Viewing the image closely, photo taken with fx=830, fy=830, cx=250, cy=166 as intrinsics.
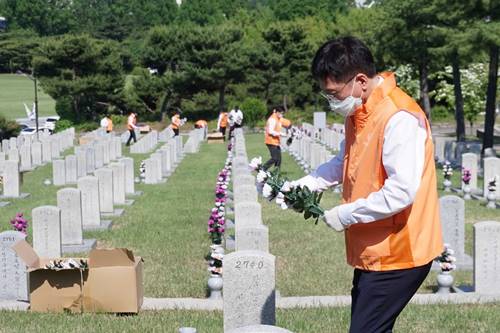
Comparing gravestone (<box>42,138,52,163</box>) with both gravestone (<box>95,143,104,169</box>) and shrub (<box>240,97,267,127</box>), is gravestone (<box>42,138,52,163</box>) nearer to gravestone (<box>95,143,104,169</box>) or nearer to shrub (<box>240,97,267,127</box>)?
gravestone (<box>95,143,104,169</box>)

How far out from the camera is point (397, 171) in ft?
13.5

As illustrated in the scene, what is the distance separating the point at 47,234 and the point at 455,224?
551cm

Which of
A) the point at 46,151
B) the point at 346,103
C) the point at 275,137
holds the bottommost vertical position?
the point at 46,151

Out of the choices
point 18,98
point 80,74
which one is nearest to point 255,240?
point 80,74

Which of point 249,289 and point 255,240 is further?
point 255,240

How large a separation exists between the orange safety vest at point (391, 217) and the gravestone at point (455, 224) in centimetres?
686

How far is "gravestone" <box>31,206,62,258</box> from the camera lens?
11180mm

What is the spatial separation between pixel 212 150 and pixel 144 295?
27918mm

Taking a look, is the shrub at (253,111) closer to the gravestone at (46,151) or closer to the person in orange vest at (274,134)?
the gravestone at (46,151)

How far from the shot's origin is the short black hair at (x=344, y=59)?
13.9ft

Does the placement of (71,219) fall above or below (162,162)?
above

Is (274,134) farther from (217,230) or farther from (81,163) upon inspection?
(217,230)

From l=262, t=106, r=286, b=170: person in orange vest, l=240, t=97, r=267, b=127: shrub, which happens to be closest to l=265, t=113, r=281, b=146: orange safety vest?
l=262, t=106, r=286, b=170: person in orange vest

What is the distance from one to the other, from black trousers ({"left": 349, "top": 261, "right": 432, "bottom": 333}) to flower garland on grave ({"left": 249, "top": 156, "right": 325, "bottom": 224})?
0.48 meters
